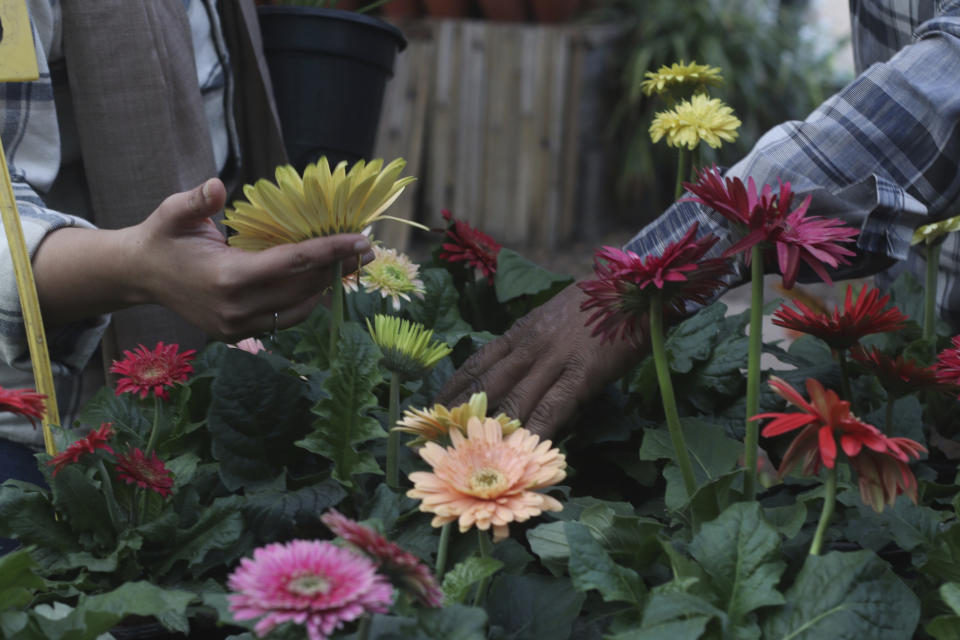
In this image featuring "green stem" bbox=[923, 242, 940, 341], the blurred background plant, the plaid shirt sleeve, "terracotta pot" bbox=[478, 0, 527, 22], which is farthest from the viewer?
the blurred background plant

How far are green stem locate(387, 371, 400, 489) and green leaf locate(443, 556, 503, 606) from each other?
0.14m

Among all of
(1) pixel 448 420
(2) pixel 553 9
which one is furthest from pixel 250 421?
(2) pixel 553 9

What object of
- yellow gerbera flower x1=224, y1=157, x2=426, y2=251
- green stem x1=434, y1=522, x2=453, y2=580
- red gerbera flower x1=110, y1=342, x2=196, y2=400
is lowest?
green stem x1=434, y1=522, x2=453, y2=580

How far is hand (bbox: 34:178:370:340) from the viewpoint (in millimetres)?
686

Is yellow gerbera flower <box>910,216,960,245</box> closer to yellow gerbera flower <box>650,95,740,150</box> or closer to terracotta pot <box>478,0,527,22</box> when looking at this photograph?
yellow gerbera flower <box>650,95,740,150</box>

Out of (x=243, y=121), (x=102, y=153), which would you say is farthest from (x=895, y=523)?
(x=243, y=121)

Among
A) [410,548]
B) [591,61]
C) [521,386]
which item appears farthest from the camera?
[591,61]

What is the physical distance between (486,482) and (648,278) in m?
0.16

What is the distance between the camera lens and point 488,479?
1.76 ft

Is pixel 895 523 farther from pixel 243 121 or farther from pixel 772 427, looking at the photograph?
pixel 243 121

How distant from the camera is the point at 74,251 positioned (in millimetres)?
862

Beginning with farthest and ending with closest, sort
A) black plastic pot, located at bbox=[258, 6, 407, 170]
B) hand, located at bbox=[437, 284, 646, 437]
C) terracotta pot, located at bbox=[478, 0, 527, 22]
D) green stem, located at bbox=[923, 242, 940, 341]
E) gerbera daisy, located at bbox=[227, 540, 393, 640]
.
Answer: terracotta pot, located at bbox=[478, 0, 527, 22] < black plastic pot, located at bbox=[258, 6, 407, 170] < green stem, located at bbox=[923, 242, 940, 341] < hand, located at bbox=[437, 284, 646, 437] < gerbera daisy, located at bbox=[227, 540, 393, 640]

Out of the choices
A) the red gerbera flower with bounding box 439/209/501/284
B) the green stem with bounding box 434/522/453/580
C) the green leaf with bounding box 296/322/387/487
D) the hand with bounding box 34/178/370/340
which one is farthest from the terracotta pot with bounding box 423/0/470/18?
the green stem with bounding box 434/522/453/580

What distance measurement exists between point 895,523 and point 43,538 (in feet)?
1.86
